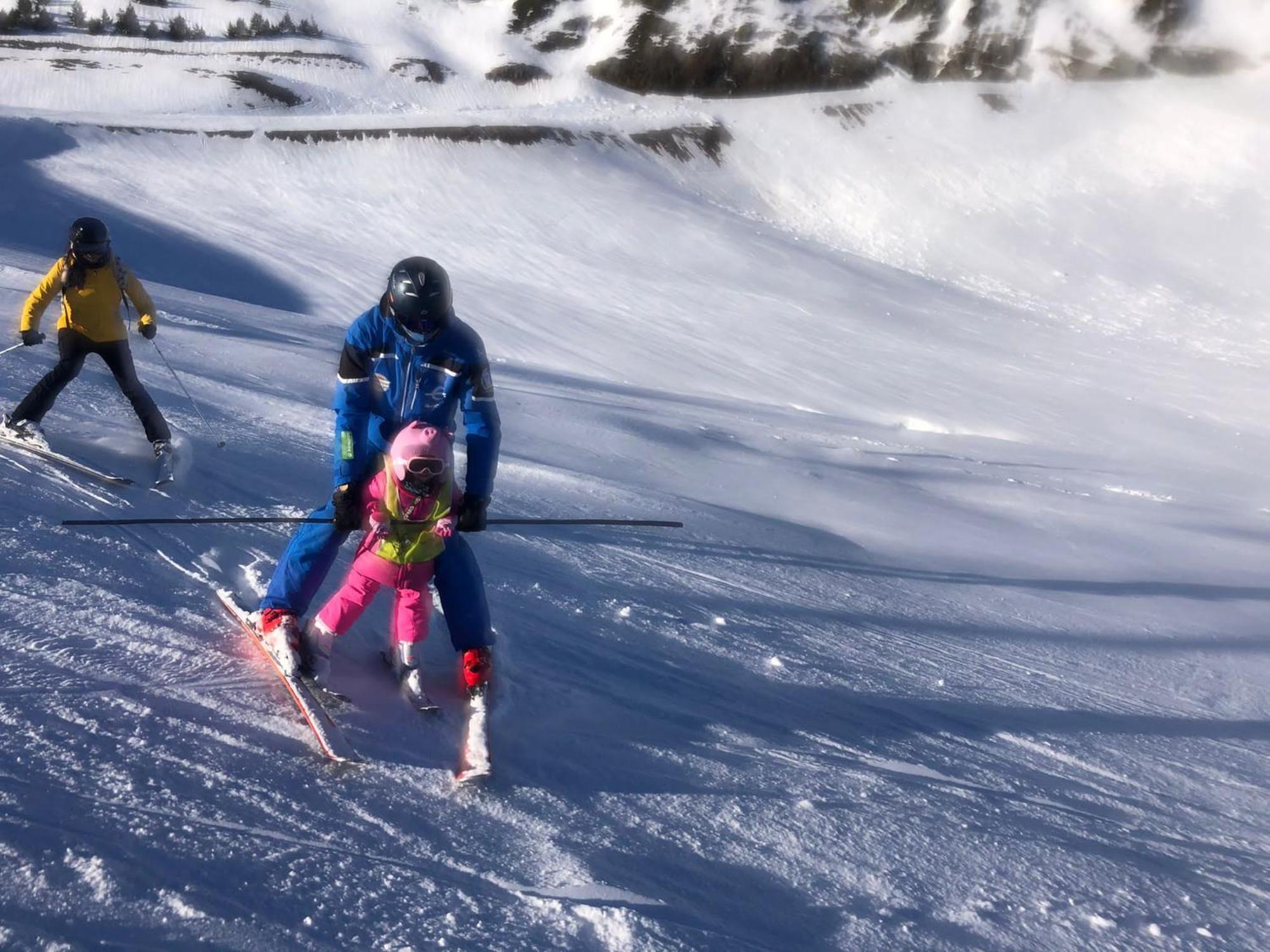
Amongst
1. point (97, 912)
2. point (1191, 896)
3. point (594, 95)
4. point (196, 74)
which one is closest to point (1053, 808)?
point (1191, 896)

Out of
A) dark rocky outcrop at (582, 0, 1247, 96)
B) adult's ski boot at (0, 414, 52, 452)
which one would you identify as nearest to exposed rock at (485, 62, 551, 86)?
dark rocky outcrop at (582, 0, 1247, 96)

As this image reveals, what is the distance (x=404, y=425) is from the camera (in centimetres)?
403

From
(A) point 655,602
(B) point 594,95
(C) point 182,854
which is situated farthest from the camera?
(B) point 594,95

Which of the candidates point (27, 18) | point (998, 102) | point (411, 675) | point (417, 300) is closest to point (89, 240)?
point (417, 300)

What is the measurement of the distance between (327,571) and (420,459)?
691mm

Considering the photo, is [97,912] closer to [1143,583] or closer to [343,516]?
[343,516]

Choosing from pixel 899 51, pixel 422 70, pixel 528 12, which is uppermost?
pixel 528 12

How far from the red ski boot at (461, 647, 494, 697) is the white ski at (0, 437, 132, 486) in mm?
2688

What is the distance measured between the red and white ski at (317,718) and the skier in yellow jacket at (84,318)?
2547mm

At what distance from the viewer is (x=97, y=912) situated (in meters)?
2.54

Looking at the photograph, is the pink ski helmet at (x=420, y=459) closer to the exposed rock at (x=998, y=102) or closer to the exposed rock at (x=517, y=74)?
the exposed rock at (x=998, y=102)

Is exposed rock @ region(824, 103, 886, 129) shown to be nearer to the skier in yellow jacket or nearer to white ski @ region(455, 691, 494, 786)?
the skier in yellow jacket

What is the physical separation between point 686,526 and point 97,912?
16.3 ft

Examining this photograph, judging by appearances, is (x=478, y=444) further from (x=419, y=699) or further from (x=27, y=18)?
(x=27, y=18)
